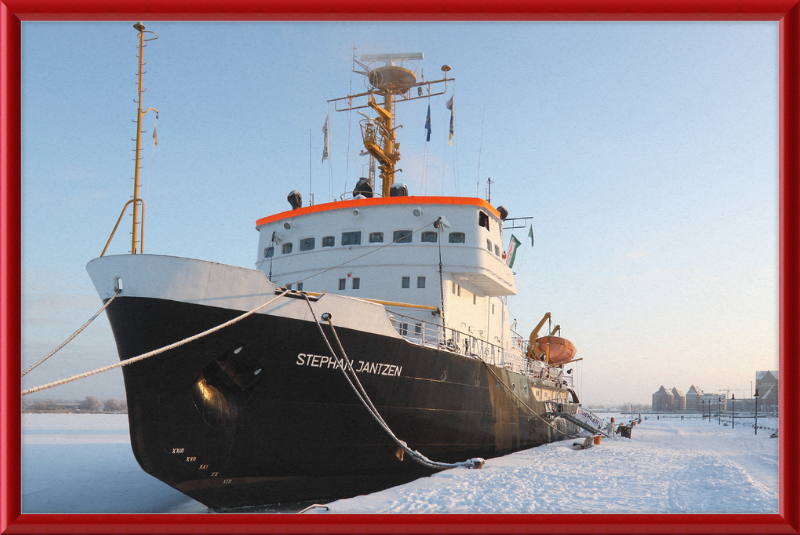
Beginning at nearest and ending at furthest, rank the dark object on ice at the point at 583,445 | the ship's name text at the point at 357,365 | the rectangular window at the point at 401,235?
1. the ship's name text at the point at 357,365
2. the rectangular window at the point at 401,235
3. the dark object on ice at the point at 583,445

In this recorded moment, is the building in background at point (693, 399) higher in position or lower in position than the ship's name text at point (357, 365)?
lower

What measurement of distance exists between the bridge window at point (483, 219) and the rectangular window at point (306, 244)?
4.86 meters

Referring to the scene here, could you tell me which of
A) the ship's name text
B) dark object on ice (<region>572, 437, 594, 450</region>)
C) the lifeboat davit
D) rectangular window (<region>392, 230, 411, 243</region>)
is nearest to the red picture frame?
the ship's name text

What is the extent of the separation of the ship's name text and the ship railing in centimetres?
77

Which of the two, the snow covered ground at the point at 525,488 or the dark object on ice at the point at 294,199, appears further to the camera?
the dark object on ice at the point at 294,199

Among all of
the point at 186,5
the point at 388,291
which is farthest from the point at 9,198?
the point at 388,291

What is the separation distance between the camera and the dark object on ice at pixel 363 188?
18.2 meters

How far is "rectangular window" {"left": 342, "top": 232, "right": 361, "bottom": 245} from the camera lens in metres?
15.4

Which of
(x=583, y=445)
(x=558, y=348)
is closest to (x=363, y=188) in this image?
(x=583, y=445)

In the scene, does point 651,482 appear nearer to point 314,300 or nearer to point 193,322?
point 314,300

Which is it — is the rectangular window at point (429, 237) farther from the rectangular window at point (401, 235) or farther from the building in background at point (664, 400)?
the building in background at point (664, 400)

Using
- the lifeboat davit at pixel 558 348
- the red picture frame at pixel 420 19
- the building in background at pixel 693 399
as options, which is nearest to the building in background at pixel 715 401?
the building in background at pixel 693 399

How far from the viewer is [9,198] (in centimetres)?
448
